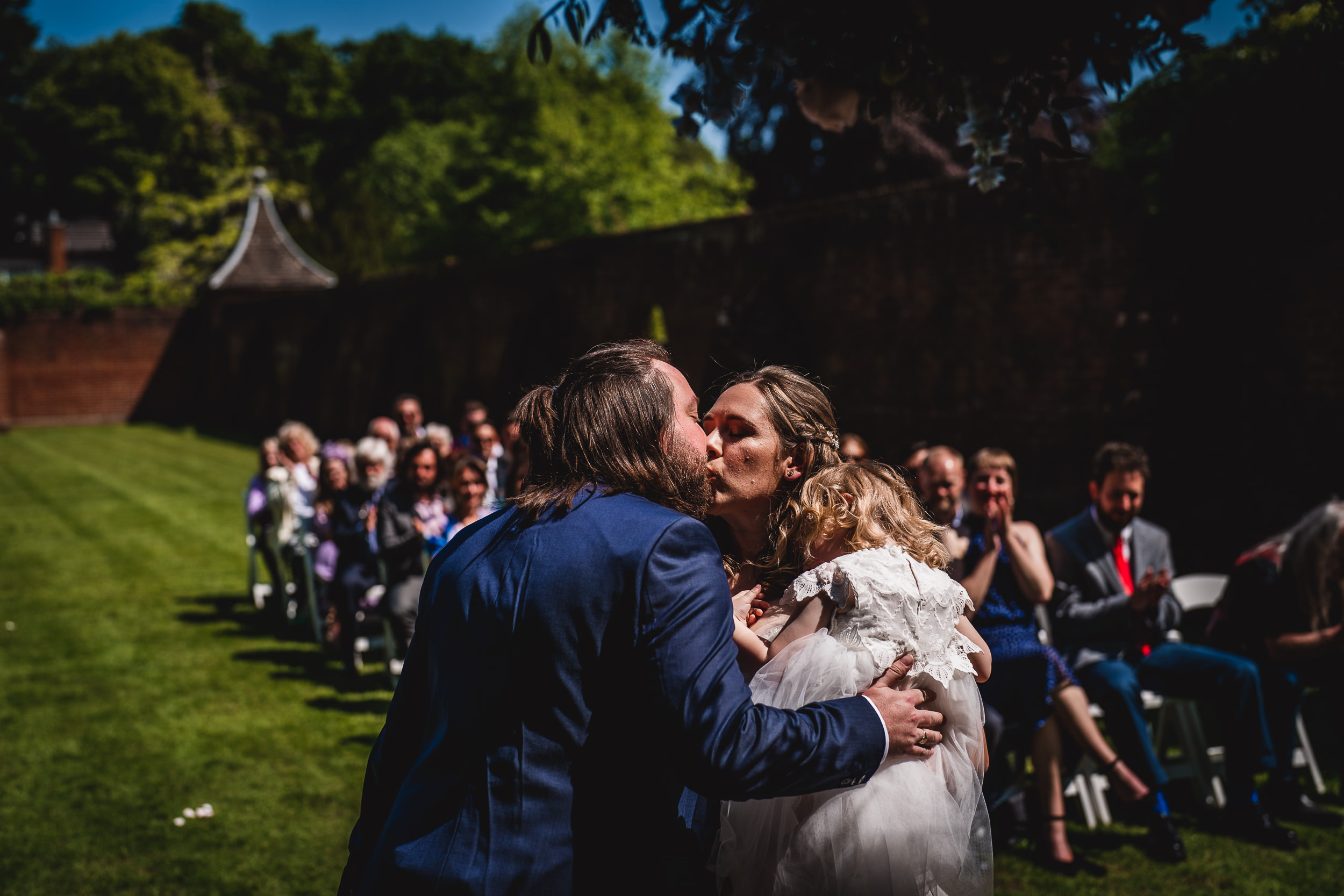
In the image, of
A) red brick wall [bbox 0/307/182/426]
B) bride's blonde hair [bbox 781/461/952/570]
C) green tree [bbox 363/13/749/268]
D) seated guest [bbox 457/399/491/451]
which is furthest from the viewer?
green tree [bbox 363/13/749/268]

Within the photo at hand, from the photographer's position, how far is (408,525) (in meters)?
7.26

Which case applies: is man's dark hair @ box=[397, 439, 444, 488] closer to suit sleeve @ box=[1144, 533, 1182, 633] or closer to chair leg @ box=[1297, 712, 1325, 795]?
suit sleeve @ box=[1144, 533, 1182, 633]

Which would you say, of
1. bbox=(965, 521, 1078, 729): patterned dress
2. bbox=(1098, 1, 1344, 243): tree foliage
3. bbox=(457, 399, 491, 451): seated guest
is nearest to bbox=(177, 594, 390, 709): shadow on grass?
bbox=(457, 399, 491, 451): seated guest

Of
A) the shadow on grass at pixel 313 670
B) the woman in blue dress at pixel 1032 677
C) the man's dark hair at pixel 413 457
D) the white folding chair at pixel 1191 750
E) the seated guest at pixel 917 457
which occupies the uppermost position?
the seated guest at pixel 917 457

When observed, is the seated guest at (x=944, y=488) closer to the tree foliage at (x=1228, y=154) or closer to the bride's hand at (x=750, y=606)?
the bride's hand at (x=750, y=606)

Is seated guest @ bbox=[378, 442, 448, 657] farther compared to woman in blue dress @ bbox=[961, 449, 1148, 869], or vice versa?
seated guest @ bbox=[378, 442, 448, 657]

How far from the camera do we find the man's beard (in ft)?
7.06

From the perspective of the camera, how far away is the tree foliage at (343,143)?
39094 millimetres

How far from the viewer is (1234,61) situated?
743cm

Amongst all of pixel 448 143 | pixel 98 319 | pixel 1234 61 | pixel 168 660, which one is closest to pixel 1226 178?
pixel 1234 61

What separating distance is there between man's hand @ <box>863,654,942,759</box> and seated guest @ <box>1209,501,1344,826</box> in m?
3.64

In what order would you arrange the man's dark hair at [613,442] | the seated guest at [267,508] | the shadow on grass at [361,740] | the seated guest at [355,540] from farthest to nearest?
the seated guest at [267,508]
the seated guest at [355,540]
the shadow on grass at [361,740]
the man's dark hair at [613,442]

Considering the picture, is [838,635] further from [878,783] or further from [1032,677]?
[1032,677]

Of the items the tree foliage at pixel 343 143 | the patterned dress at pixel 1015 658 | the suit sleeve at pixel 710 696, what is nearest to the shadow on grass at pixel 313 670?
the patterned dress at pixel 1015 658
